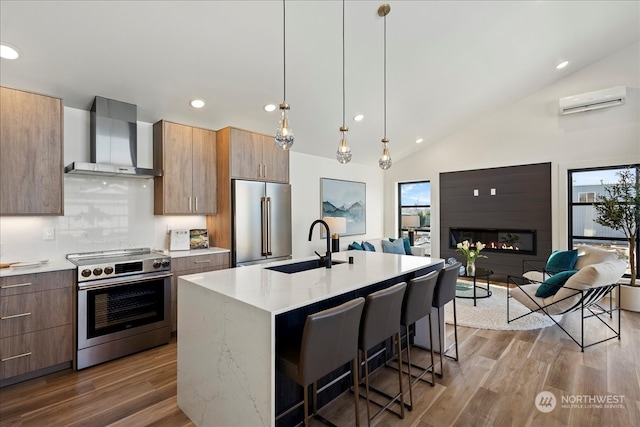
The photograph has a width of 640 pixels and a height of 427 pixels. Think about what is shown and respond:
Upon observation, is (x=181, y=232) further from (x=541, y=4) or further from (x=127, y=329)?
(x=541, y=4)

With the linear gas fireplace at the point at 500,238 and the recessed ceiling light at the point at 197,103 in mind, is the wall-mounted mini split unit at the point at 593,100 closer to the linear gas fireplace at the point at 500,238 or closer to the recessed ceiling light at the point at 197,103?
the linear gas fireplace at the point at 500,238

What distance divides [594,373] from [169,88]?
4778mm

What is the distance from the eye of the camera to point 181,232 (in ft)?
13.0

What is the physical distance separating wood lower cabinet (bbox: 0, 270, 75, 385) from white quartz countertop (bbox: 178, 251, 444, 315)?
1440 mm

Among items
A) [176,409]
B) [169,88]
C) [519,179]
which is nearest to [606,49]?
[519,179]

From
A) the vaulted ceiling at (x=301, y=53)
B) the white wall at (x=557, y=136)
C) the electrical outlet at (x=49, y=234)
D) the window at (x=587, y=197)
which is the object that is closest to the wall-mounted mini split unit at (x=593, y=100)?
the white wall at (x=557, y=136)

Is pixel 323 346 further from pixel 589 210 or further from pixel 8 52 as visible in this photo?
pixel 589 210

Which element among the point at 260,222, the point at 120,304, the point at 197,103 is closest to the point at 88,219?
the point at 120,304

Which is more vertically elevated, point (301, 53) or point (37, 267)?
point (301, 53)

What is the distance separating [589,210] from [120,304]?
674cm

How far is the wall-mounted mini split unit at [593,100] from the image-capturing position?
4598 mm

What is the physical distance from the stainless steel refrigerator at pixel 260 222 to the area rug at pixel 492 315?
8.04 feet

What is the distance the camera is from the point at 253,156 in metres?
4.23

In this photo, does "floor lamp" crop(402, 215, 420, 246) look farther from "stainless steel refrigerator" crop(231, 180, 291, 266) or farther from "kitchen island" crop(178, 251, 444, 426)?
"kitchen island" crop(178, 251, 444, 426)
